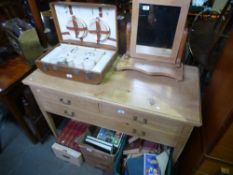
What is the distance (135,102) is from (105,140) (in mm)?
479

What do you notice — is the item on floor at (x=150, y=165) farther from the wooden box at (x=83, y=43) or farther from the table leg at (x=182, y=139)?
the wooden box at (x=83, y=43)

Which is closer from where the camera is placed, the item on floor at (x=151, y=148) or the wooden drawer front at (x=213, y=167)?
the wooden drawer front at (x=213, y=167)

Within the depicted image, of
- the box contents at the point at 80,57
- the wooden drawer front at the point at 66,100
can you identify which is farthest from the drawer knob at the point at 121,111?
the box contents at the point at 80,57

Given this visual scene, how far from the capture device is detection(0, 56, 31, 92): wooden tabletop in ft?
3.58

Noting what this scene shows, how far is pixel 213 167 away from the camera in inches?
32.0

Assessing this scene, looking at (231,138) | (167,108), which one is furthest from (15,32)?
(231,138)

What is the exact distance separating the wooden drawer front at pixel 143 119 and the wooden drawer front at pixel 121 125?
24mm

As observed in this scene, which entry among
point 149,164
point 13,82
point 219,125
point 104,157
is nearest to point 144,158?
point 149,164

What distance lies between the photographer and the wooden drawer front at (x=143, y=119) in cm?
83

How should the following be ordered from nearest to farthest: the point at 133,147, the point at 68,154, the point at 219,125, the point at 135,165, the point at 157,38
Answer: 1. the point at 219,125
2. the point at 157,38
3. the point at 135,165
4. the point at 133,147
5. the point at 68,154

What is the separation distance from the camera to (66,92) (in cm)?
92

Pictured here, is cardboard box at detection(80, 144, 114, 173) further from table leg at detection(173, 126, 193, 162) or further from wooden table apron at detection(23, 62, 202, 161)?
table leg at detection(173, 126, 193, 162)

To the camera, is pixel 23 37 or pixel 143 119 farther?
pixel 23 37

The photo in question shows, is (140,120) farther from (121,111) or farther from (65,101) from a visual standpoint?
(65,101)
